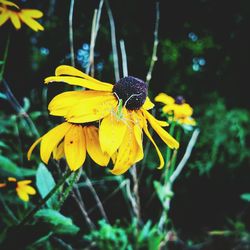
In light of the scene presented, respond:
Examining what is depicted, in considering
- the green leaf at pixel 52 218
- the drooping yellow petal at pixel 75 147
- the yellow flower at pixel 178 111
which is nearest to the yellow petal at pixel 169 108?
the yellow flower at pixel 178 111

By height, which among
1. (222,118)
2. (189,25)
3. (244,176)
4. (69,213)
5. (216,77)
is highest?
(189,25)

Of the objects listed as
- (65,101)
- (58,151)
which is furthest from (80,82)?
(58,151)

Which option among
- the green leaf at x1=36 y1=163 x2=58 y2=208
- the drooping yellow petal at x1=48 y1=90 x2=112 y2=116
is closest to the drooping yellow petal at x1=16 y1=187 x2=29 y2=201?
the green leaf at x1=36 y1=163 x2=58 y2=208

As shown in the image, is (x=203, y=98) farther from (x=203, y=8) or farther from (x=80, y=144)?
(x=80, y=144)

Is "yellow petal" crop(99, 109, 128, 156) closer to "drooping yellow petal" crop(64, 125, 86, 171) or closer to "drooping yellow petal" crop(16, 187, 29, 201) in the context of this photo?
"drooping yellow petal" crop(64, 125, 86, 171)

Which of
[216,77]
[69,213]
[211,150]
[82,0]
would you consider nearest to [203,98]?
[216,77]

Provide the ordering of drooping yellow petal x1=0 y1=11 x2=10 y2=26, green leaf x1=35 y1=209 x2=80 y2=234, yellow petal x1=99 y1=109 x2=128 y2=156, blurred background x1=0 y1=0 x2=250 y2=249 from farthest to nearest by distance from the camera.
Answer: blurred background x1=0 y1=0 x2=250 y2=249
drooping yellow petal x1=0 y1=11 x2=10 y2=26
green leaf x1=35 y1=209 x2=80 y2=234
yellow petal x1=99 y1=109 x2=128 y2=156
